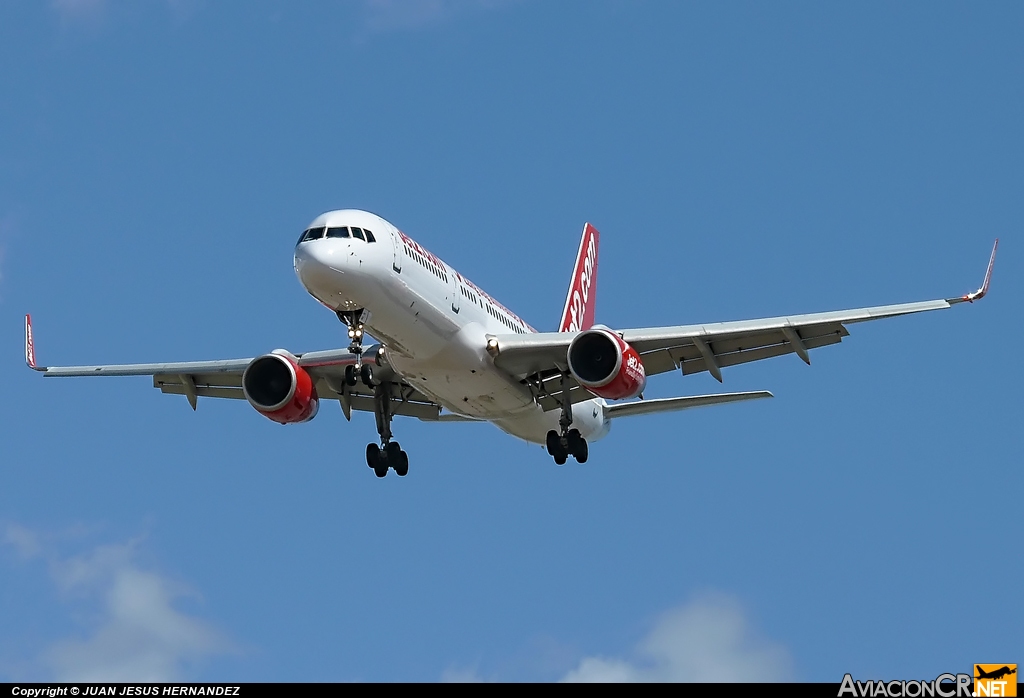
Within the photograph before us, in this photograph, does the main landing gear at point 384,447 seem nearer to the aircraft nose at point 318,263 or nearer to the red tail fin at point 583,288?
the aircraft nose at point 318,263

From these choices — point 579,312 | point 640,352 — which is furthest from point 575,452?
point 579,312

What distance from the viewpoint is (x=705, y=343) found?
1505 inches

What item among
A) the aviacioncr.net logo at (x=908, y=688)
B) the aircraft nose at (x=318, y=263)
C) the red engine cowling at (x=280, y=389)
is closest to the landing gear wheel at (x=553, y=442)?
→ the red engine cowling at (x=280, y=389)

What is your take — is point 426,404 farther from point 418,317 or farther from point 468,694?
point 468,694

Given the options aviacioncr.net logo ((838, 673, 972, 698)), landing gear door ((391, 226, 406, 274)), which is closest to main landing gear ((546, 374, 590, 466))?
landing gear door ((391, 226, 406, 274))

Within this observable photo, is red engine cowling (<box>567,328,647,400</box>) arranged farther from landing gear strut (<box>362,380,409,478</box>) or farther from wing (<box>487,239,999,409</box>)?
landing gear strut (<box>362,380,409,478</box>)

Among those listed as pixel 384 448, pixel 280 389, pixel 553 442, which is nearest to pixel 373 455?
pixel 384 448

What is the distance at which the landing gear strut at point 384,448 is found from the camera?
1604 inches

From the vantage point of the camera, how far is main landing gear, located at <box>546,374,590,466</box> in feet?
133

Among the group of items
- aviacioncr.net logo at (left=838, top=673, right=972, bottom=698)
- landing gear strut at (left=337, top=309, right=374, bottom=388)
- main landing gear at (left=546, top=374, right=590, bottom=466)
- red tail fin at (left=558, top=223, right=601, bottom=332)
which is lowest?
aviacioncr.net logo at (left=838, top=673, right=972, bottom=698)

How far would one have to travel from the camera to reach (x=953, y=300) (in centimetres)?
3609

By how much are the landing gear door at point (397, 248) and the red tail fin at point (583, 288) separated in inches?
489

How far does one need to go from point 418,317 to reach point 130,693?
39.0 ft

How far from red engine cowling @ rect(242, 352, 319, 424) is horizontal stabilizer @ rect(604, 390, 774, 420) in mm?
8662
